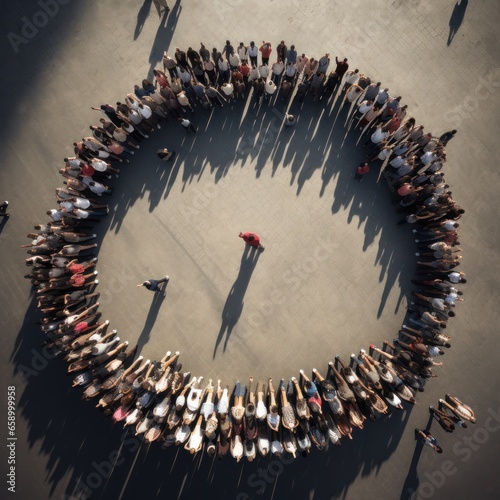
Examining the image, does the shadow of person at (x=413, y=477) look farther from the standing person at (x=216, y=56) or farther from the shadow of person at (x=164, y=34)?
the shadow of person at (x=164, y=34)

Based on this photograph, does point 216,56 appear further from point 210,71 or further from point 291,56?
point 291,56

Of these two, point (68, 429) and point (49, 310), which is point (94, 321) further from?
point (68, 429)

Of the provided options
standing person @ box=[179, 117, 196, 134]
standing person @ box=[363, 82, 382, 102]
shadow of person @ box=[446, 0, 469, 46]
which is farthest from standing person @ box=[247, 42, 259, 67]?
shadow of person @ box=[446, 0, 469, 46]

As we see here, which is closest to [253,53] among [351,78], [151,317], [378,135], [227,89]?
[227,89]

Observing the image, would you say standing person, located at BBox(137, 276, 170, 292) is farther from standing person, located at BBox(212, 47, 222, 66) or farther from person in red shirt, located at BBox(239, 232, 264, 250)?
standing person, located at BBox(212, 47, 222, 66)

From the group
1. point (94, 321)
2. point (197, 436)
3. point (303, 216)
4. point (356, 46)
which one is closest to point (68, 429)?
point (94, 321)

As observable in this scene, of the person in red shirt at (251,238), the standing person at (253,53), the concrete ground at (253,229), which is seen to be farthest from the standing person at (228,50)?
the person in red shirt at (251,238)
